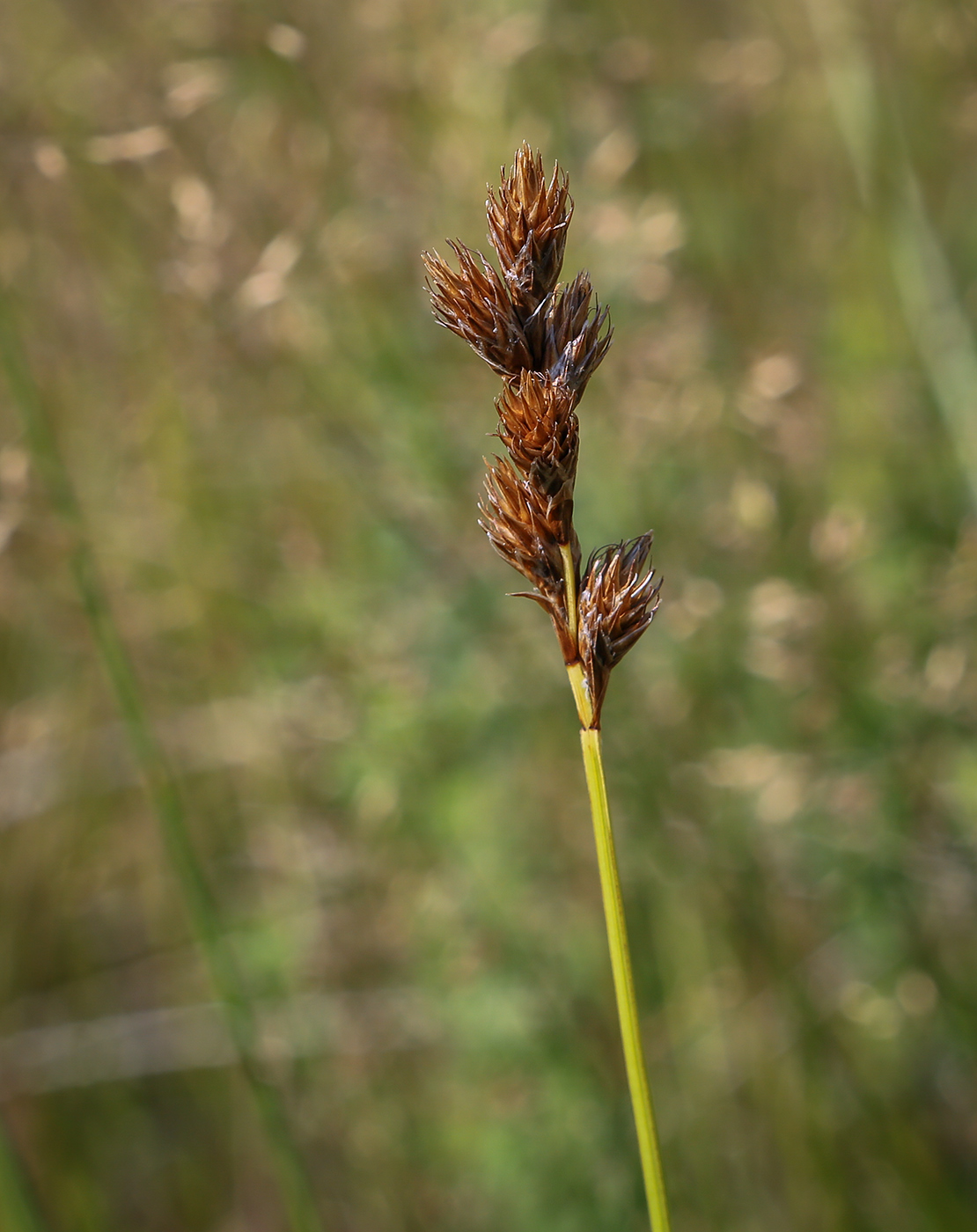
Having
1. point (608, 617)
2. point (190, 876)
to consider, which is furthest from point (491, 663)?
point (608, 617)

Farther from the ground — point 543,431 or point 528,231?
point 528,231

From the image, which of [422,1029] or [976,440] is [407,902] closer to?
[422,1029]

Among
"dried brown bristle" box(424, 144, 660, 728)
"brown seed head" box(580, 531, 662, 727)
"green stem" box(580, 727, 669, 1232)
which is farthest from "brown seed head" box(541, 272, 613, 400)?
"green stem" box(580, 727, 669, 1232)

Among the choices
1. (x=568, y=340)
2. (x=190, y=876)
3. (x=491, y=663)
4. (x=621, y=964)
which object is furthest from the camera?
(x=491, y=663)

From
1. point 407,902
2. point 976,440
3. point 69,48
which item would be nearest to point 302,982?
point 407,902

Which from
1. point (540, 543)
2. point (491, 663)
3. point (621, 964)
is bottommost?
point (621, 964)

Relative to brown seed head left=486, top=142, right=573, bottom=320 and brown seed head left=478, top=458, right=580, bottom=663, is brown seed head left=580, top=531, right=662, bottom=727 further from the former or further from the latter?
brown seed head left=486, top=142, right=573, bottom=320

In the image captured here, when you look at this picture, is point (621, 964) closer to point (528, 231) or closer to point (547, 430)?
point (547, 430)
